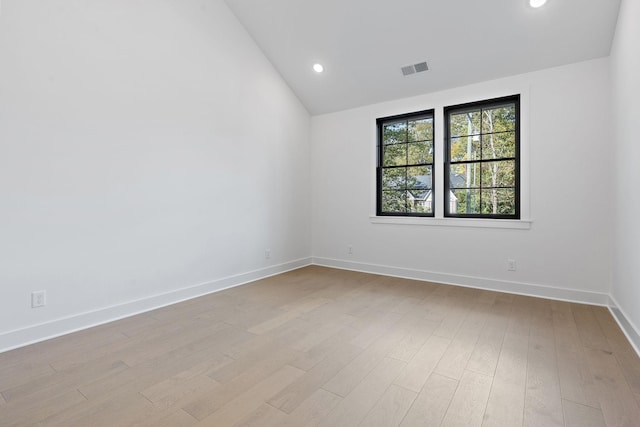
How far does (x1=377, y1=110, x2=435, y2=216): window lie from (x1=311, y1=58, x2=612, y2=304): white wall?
0.69 ft

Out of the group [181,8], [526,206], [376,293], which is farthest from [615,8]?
[181,8]

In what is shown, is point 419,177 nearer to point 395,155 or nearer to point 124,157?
point 395,155

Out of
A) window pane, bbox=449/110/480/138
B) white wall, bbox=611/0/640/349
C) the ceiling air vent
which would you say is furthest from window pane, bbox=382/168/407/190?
white wall, bbox=611/0/640/349

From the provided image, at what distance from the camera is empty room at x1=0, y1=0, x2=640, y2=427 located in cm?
184

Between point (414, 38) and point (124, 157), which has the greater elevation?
point (414, 38)

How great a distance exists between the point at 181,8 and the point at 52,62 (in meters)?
1.48

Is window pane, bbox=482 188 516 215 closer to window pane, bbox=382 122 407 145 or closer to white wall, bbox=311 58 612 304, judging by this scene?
white wall, bbox=311 58 612 304

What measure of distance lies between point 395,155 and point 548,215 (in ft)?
6.70

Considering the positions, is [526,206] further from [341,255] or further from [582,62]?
[341,255]

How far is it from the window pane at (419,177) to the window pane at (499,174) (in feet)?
2.33

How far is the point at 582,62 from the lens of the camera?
3.27 metres

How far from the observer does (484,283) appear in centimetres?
382

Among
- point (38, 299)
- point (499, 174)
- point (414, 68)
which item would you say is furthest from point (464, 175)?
point (38, 299)

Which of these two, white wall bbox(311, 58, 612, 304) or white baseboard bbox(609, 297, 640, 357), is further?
white wall bbox(311, 58, 612, 304)
